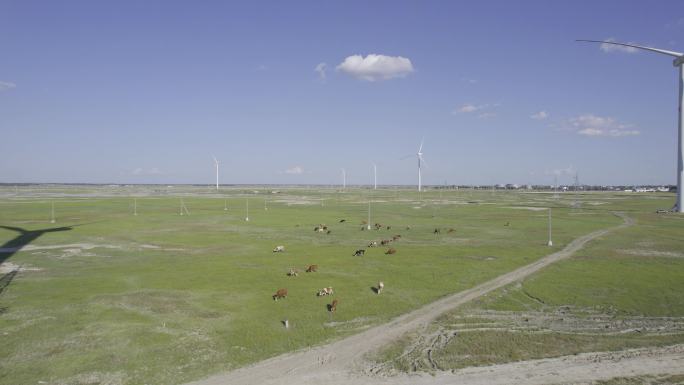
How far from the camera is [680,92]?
76.7 metres

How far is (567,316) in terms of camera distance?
2228 cm

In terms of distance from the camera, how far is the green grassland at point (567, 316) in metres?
17.8

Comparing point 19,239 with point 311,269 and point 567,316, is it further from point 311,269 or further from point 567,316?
point 567,316

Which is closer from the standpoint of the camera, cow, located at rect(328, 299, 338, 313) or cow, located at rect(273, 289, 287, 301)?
cow, located at rect(328, 299, 338, 313)

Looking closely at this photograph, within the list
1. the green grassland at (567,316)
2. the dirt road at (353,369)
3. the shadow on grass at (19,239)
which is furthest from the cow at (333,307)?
the shadow on grass at (19,239)

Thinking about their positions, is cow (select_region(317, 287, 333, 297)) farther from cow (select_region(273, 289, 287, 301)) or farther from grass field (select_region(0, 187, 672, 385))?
cow (select_region(273, 289, 287, 301))

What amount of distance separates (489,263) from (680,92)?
65.6m

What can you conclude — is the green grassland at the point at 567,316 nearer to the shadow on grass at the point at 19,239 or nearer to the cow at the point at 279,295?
the cow at the point at 279,295

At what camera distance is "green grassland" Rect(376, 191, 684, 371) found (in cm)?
1780

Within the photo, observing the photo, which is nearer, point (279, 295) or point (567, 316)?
point (567, 316)

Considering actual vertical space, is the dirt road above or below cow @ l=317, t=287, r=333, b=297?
Answer: below

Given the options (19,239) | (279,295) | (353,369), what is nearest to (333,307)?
(279,295)

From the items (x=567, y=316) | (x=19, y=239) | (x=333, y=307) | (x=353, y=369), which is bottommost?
(x=353, y=369)

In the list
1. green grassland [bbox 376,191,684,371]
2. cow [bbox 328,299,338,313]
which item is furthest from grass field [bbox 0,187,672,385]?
cow [bbox 328,299,338,313]
